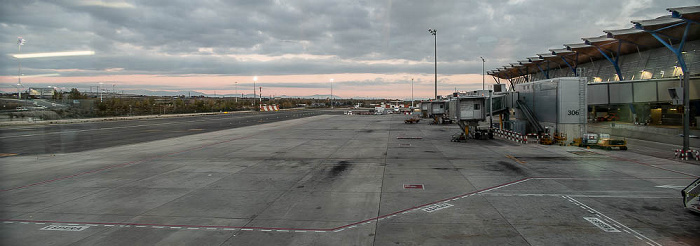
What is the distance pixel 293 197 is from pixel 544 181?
11881 millimetres

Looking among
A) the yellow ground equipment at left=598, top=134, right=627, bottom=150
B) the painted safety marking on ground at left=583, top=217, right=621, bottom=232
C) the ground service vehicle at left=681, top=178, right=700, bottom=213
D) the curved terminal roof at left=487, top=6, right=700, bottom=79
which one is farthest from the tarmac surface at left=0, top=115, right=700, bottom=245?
the curved terminal roof at left=487, top=6, right=700, bottom=79

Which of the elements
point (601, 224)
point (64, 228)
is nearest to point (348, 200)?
point (601, 224)

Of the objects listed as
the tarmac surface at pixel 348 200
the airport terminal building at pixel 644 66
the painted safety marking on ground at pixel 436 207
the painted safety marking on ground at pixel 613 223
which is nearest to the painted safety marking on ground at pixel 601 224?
the tarmac surface at pixel 348 200

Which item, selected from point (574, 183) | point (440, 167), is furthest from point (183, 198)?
point (574, 183)

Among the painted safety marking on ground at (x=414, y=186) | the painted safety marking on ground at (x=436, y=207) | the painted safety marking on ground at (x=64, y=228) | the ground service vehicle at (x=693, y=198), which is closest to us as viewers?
the painted safety marking on ground at (x=64, y=228)

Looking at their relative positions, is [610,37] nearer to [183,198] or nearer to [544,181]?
[544,181]

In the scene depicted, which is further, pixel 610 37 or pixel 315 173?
pixel 610 37

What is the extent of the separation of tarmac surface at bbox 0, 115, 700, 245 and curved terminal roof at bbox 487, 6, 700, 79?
25369 millimetres

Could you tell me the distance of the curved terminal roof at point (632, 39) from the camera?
36.5 metres

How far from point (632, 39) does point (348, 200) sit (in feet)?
179

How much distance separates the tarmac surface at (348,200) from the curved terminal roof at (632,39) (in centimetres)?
2537

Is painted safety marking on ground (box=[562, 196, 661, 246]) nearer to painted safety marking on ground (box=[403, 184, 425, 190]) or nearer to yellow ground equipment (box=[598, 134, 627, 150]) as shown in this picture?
painted safety marking on ground (box=[403, 184, 425, 190])

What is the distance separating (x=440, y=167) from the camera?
20.0 m

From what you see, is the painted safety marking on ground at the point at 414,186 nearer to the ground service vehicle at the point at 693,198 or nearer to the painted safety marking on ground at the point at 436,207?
the painted safety marking on ground at the point at 436,207
